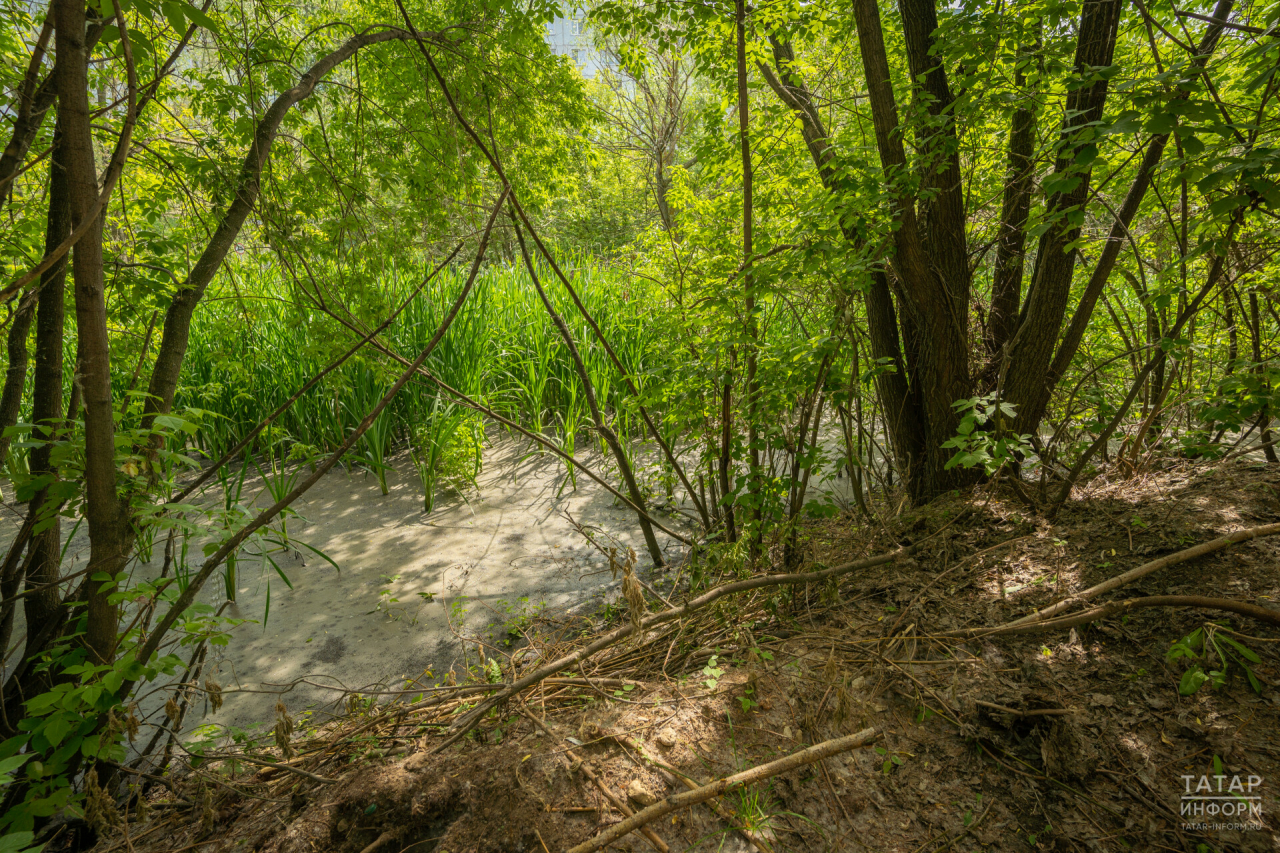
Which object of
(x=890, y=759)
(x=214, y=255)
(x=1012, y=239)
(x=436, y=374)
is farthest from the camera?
(x=436, y=374)

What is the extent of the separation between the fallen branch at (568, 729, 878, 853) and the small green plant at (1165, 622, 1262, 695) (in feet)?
2.03

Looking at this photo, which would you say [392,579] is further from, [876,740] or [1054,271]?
[1054,271]

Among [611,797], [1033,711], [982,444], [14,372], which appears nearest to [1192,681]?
[1033,711]

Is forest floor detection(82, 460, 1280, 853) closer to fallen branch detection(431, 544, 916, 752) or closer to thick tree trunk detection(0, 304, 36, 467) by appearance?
fallen branch detection(431, 544, 916, 752)

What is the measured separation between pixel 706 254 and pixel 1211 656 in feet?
7.44

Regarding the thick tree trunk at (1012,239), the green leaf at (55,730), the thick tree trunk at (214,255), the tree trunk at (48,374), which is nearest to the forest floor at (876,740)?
the green leaf at (55,730)

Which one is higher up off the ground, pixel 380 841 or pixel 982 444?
pixel 982 444

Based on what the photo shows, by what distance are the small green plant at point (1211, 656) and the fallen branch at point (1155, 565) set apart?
0.56 feet

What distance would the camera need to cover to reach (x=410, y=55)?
287 cm

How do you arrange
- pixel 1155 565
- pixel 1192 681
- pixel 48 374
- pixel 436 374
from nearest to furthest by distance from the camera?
1. pixel 1192 681
2. pixel 1155 565
3. pixel 48 374
4. pixel 436 374

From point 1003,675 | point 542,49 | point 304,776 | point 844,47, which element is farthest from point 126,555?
point 844,47

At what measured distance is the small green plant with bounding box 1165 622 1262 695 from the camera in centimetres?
120

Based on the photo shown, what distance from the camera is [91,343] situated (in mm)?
1218

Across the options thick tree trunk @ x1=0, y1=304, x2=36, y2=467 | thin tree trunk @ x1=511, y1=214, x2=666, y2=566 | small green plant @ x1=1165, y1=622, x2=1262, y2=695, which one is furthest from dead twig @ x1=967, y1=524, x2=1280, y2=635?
thick tree trunk @ x1=0, y1=304, x2=36, y2=467
